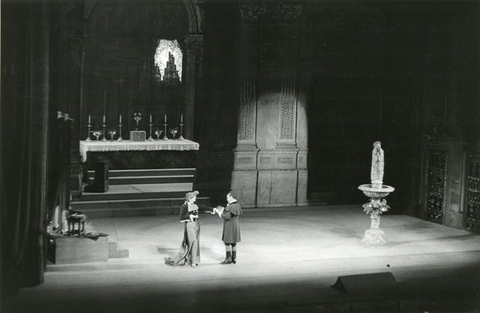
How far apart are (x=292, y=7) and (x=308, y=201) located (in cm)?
515

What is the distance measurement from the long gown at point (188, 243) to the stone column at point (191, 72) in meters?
7.31

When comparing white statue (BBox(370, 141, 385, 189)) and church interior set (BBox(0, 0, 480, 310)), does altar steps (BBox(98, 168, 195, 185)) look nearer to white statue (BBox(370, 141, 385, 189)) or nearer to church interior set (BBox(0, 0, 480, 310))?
church interior set (BBox(0, 0, 480, 310))

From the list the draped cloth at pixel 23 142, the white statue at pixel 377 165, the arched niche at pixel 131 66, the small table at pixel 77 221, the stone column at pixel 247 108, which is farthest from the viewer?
the arched niche at pixel 131 66

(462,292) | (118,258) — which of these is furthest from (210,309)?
(462,292)

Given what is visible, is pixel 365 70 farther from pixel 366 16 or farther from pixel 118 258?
pixel 118 258

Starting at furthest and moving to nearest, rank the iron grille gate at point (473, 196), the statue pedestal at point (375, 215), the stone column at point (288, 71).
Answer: the stone column at point (288, 71), the iron grille gate at point (473, 196), the statue pedestal at point (375, 215)

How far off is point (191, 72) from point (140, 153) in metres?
2.67

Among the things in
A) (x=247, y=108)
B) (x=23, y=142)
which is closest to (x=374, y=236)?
(x=247, y=108)

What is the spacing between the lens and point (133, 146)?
1767 centimetres

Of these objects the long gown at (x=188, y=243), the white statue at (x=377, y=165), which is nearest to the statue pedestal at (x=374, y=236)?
the white statue at (x=377, y=165)

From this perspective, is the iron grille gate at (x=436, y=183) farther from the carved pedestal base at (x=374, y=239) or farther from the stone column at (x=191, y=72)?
the stone column at (x=191, y=72)

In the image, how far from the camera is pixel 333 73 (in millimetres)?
18094

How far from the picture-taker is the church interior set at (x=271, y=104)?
15.6 meters

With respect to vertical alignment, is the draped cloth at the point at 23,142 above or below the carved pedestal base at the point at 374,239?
above
